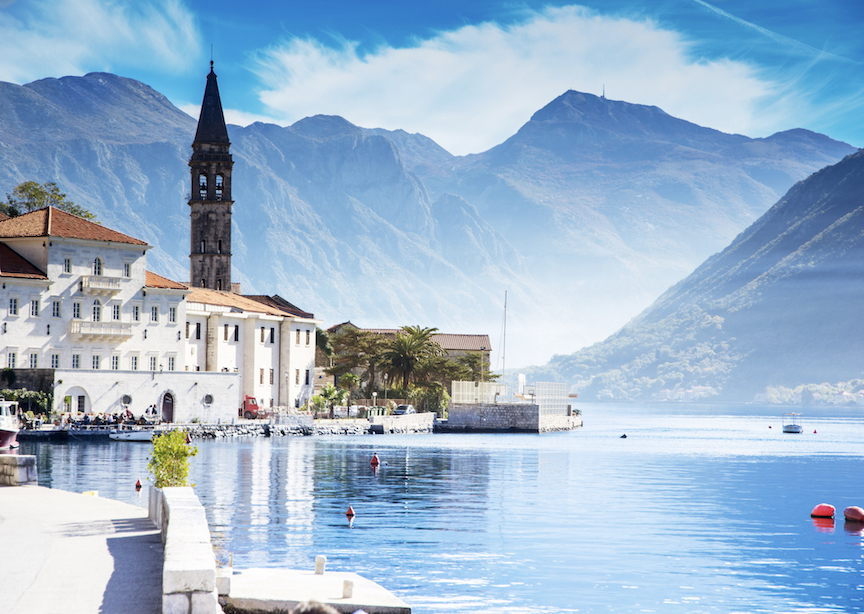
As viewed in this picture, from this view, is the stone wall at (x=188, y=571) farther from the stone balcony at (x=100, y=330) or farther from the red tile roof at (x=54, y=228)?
the red tile roof at (x=54, y=228)

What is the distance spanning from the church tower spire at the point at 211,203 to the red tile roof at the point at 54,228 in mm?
29887

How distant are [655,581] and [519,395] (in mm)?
89351

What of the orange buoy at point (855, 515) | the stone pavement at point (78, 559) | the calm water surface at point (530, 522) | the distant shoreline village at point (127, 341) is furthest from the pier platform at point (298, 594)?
the distant shoreline village at point (127, 341)

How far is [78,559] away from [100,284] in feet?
212

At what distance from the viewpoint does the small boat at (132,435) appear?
220ft

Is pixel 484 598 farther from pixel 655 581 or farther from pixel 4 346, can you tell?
pixel 4 346

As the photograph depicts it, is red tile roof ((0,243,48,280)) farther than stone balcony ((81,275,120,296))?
No

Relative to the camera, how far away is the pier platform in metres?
14.2

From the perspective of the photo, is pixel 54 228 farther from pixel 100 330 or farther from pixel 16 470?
pixel 16 470

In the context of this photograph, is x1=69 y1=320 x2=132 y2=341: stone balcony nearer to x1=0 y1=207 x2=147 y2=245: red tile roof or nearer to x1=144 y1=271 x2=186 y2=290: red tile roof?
x1=144 y1=271 x2=186 y2=290: red tile roof

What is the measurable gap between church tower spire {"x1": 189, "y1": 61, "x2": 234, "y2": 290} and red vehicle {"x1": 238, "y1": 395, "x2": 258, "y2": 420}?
22947mm

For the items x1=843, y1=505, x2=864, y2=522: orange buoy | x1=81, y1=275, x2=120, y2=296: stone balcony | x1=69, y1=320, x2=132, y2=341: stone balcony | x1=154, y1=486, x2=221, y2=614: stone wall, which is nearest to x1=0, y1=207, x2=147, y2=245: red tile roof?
x1=81, y1=275, x2=120, y2=296: stone balcony

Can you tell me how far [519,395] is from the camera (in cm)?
11288

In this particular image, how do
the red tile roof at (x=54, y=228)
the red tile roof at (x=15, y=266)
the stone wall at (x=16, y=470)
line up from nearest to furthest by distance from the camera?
the stone wall at (x=16, y=470) → the red tile roof at (x=15, y=266) → the red tile roof at (x=54, y=228)
